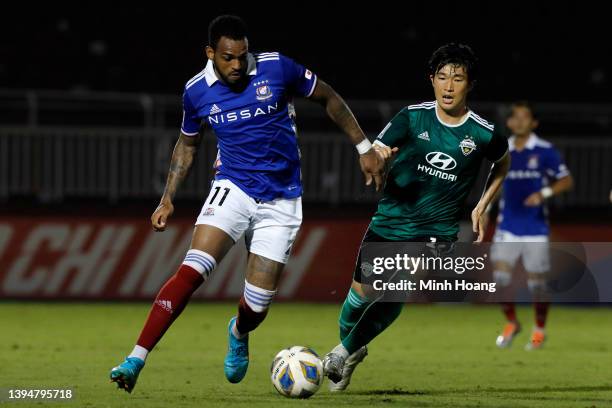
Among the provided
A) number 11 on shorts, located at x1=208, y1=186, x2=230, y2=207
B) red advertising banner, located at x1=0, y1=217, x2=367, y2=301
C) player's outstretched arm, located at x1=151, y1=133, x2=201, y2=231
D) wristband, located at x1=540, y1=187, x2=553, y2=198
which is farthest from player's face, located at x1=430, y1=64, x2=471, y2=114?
red advertising banner, located at x1=0, y1=217, x2=367, y2=301

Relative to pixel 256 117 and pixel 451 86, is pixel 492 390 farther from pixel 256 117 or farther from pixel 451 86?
pixel 256 117

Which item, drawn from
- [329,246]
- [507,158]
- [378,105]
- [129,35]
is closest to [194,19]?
[129,35]

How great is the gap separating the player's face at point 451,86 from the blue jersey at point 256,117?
809 mm

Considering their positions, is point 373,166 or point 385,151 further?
point 385,151

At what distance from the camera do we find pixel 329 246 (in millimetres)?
16219

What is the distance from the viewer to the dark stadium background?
16344mm

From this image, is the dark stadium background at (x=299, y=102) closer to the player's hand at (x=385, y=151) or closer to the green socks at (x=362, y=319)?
the green socks at (x=362, y=319)

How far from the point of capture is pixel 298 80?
7.50 meters

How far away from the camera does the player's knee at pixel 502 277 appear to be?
1219cm

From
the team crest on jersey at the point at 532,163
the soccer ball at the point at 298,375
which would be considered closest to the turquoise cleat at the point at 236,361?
the soccer ball at the point at 298,375

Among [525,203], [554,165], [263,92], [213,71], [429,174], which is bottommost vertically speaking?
[525,203]

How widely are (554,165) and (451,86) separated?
17.4 ft

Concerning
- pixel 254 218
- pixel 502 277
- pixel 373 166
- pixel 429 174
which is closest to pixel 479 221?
pixel 429 174

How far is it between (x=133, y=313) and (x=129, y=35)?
23.4 ft
